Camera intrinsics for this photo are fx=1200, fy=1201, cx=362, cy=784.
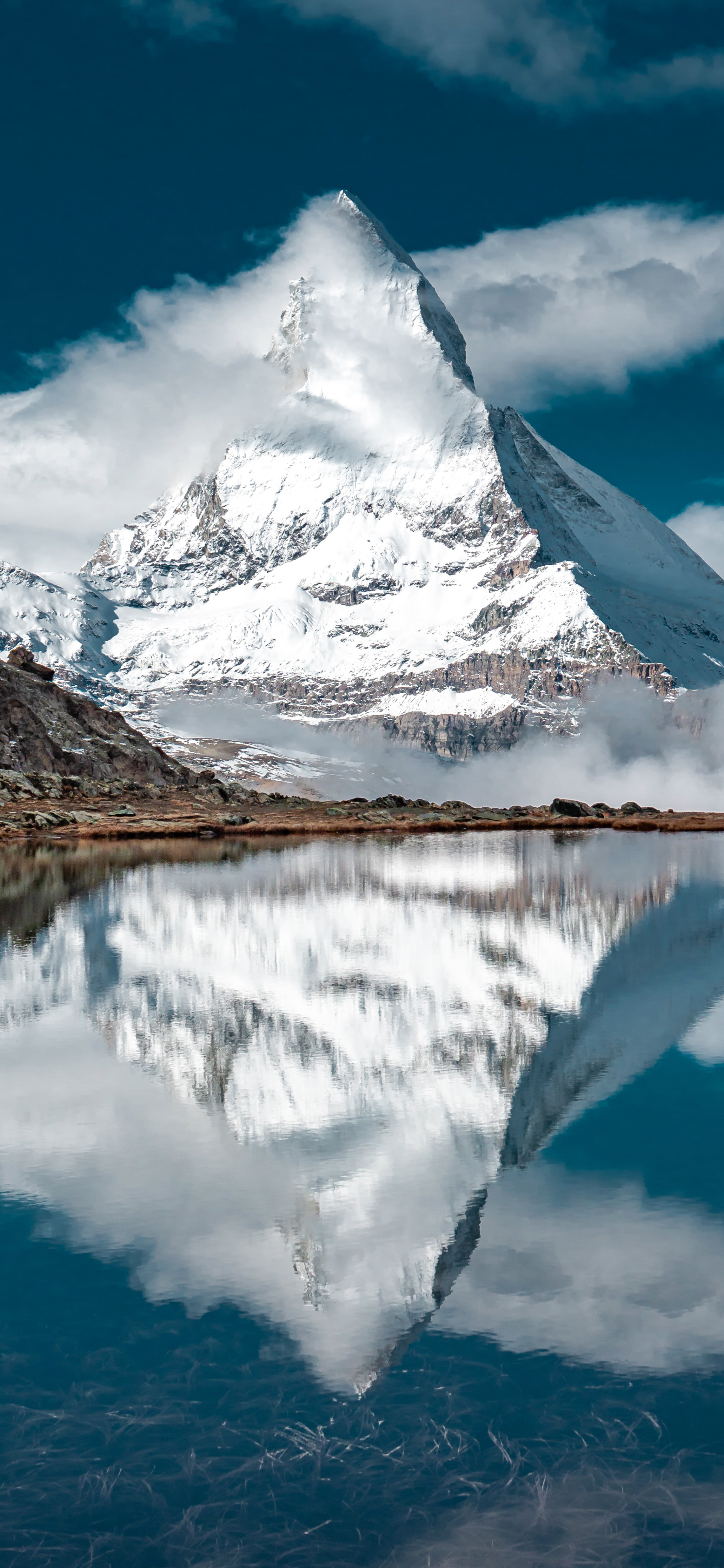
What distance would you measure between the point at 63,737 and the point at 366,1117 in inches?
5550

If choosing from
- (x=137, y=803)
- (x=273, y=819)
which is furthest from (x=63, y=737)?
(x=273, y=819)

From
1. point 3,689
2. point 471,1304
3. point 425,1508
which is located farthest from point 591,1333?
point 3,689

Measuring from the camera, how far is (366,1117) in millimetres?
18547

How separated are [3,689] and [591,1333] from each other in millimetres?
149103

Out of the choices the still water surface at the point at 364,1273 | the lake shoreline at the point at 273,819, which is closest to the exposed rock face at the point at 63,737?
the lake shoreline at the point at 273,819

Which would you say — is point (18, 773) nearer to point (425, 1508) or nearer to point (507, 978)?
point (507, 978)

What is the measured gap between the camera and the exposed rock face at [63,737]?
146625 mm

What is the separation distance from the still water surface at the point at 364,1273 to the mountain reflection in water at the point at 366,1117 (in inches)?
2.6

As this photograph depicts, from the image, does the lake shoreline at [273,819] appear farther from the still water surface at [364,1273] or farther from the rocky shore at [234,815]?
the still water surface at [364,1273]

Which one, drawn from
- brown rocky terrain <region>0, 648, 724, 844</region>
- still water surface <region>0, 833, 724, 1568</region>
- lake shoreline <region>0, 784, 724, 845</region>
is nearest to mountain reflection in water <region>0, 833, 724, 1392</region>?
still water surface <region>0, 833, 724, 1568</region>

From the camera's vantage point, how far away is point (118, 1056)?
22.9m

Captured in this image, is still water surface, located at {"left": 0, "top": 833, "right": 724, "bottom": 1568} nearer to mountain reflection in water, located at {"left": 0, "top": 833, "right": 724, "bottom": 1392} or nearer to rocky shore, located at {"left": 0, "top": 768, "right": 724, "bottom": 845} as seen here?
mountain reflection in water, located at {"left": 0, "top": 833, "right": 724, "bottom": 1392}

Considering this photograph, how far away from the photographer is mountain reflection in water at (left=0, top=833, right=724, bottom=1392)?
12742 millimetres

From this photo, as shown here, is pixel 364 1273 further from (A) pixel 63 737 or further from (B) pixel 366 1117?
(A) pixel 63 737
